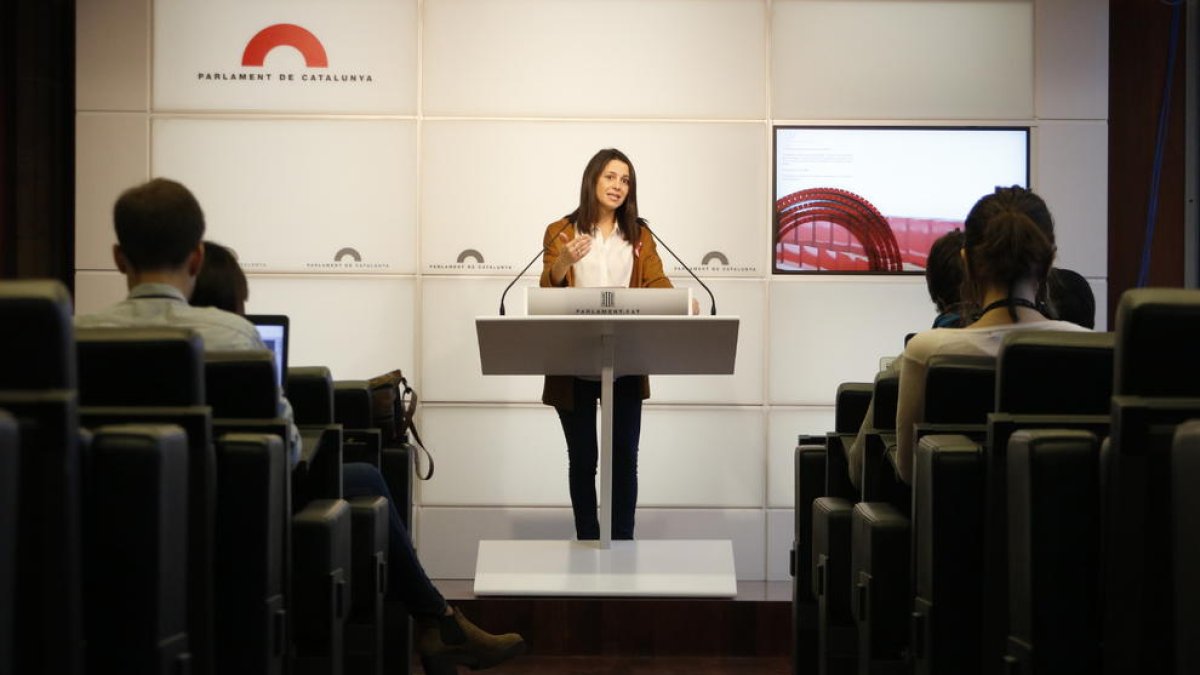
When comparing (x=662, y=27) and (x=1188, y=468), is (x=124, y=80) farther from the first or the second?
(x=1188, y=468)

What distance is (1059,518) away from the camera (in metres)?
2.20

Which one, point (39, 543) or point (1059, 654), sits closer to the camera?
point (39, 543)

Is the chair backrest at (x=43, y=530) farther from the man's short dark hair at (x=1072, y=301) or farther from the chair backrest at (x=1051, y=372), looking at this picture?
the man's short dark hair at (x=1072, y=301)

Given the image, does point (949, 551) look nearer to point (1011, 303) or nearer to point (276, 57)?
point (1011, 303)

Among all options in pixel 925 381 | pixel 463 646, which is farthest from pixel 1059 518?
pixel 463 646

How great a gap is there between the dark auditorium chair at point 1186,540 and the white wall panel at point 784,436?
3.95 meters

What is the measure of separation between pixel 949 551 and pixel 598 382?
9.00 feet

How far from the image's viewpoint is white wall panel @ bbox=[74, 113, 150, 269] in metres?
5.91

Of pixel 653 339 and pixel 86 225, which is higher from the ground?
pixel 86 225

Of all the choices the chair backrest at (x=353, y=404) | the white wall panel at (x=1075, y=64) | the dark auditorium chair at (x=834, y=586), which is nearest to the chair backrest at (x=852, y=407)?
the dark auditorium chair at (x=834, y=586)

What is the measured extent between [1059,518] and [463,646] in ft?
6.76

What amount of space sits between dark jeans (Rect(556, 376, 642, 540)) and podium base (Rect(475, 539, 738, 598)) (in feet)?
0.96

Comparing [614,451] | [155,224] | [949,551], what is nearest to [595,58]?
[614,451]

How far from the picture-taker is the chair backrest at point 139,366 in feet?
7.45
